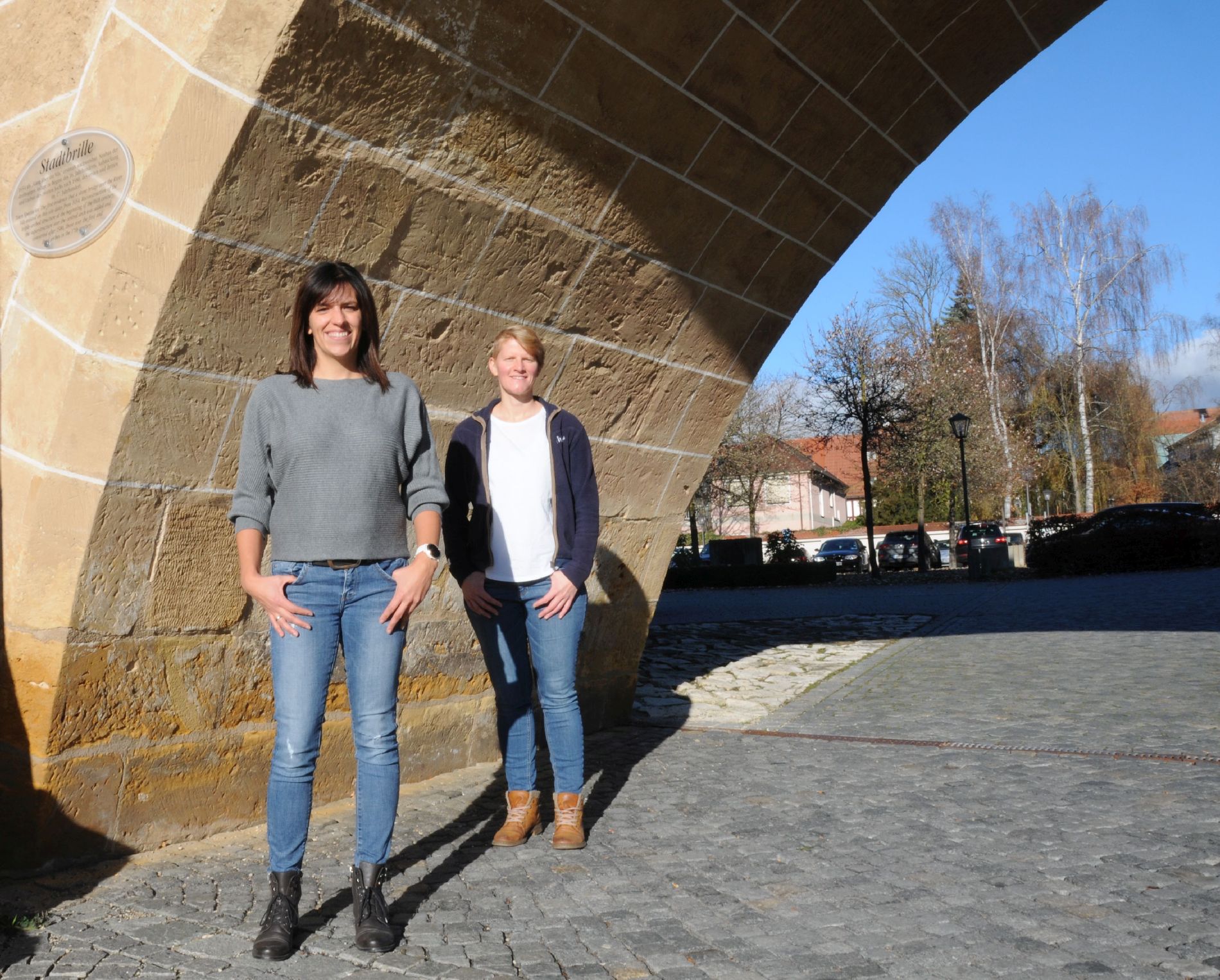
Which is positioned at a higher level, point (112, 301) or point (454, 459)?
point (112, 301)

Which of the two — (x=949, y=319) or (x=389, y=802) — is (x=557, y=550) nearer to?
(x=389, y=802)

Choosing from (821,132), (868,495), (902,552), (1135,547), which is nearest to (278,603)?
(821,132)

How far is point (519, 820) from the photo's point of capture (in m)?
3.81

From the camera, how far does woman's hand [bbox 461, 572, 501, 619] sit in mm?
3672

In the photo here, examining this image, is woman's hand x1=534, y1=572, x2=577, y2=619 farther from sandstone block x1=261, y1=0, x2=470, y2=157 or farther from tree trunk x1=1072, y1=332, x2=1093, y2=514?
tree trunk x1=1072, y1=332, x2=1093, y2=514

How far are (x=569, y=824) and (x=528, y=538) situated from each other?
0.94 m

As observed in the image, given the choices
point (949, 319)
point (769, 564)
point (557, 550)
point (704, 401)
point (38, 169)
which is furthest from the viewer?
point (949, 319)

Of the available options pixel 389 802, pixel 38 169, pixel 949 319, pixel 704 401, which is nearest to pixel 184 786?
pixel 389 802

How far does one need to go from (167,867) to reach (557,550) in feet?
5.06

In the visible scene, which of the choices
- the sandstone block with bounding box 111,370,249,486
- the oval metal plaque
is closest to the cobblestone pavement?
the sandstone block with bounding box 111,370,249,486

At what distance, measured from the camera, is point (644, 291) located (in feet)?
15.8

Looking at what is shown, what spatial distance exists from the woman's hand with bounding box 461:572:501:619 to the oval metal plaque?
1.48 metres

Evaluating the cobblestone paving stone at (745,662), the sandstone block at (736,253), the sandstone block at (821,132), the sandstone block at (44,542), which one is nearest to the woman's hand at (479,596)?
the sandstone block at (44,542)

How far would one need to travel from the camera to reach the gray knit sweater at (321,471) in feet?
9.31
